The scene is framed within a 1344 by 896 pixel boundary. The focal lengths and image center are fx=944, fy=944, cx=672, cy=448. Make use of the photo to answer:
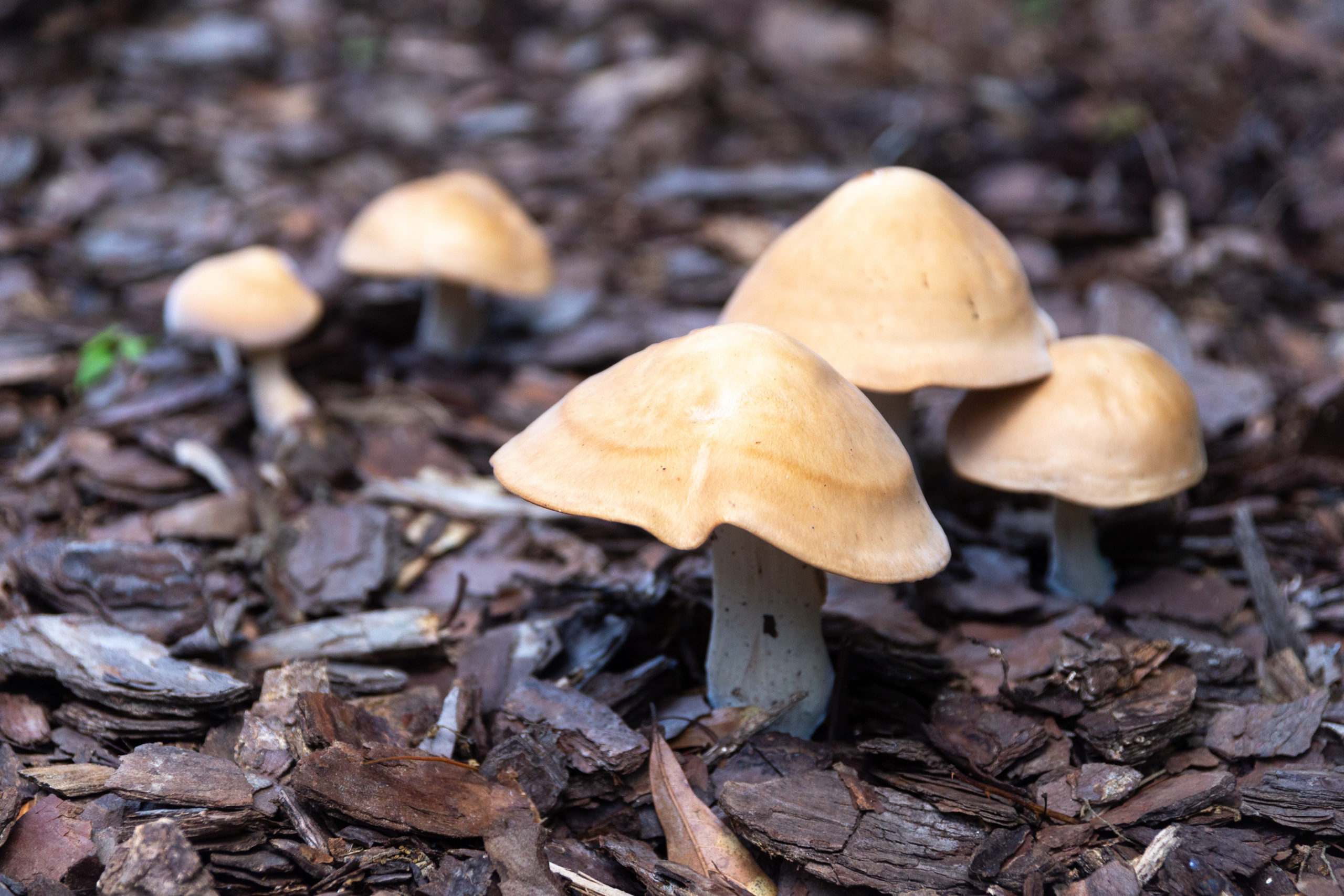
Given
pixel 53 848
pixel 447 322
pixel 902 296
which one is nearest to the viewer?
pixel 53 848

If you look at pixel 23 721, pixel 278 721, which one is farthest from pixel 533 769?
pixel 23 721

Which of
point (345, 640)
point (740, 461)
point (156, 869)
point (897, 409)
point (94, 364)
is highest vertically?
point (740, 461)

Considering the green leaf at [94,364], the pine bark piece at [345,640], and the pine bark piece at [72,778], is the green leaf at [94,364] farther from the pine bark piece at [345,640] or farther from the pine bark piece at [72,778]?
the pine bark piece at [72,778]

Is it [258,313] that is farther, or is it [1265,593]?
[258,313]

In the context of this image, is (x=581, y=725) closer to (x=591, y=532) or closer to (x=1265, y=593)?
(x=591, y=532)

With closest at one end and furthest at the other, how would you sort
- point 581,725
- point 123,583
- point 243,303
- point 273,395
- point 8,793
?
point 8,793 < point 581,725 < point 123,583 < point 243,303 < point 273,395

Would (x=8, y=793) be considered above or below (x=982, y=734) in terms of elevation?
above

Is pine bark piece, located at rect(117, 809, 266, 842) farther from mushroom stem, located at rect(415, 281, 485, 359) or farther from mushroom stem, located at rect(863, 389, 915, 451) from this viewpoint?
mushroom stem, located at rect(415, 281, 485, 359)

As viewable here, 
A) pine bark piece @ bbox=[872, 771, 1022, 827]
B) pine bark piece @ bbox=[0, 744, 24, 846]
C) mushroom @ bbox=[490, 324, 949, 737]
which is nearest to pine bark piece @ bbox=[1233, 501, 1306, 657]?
pine bark piece @ bbox=[872, 771, 1022, 827]
